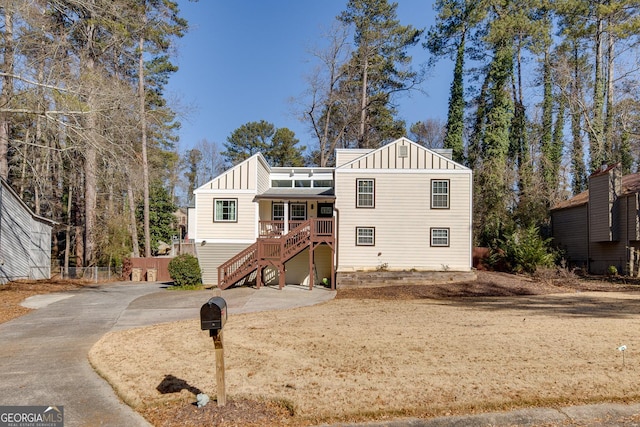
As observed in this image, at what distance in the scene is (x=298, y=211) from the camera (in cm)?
2102

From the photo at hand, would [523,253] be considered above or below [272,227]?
below

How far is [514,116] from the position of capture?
1141 inches

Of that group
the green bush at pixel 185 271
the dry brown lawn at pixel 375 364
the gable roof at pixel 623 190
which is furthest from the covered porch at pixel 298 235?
the gable roof at pixel 623 190

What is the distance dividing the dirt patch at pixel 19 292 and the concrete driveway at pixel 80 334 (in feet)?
1.28

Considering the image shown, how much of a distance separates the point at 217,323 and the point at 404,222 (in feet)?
50.5

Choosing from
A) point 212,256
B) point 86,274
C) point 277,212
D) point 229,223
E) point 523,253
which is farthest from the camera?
point 86,274

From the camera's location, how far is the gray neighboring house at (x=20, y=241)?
18750 millimetres

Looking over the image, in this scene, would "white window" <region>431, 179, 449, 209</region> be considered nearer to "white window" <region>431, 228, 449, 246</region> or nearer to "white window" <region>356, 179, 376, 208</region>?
"white window" <region>431, 228, 449, 246</region>

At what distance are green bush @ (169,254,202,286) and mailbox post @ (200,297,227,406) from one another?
14.5m

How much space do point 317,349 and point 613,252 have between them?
1935 cm

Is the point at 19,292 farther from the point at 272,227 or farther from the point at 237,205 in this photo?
the point at 272,227

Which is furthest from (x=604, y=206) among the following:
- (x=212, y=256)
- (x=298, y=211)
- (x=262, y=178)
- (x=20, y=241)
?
(x=20, y=241)

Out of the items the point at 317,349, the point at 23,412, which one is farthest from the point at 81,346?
the point at 317,349

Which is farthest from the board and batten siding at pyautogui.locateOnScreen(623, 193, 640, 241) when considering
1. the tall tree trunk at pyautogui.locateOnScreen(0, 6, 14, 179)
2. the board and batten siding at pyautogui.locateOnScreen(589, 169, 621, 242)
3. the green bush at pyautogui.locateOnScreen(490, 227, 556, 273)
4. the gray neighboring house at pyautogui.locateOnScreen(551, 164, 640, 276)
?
the tall tree trunk at pyautogui.locateOnScreen(0, 6, 14, 179)
